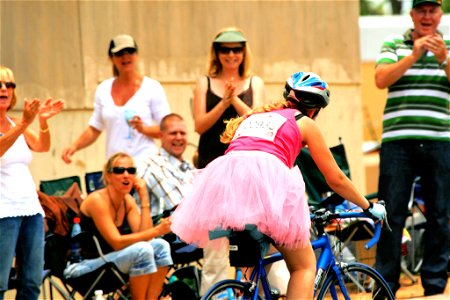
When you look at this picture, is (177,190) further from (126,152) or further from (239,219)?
(239,219)

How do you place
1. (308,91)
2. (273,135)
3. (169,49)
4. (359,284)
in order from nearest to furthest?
(273,135) → (308,91) → (359,284) → (169,49)

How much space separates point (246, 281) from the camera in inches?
296

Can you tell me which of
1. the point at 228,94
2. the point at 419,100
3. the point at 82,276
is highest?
the point at 228,94

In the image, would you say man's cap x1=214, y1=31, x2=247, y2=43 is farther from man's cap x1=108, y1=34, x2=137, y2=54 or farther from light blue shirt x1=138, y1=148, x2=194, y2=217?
light blue shirt x1=138, y1=148, x2=194, y2=217

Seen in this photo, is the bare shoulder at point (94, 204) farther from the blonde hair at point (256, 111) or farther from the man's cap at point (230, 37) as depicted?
the blonde hair at point (256, 111)

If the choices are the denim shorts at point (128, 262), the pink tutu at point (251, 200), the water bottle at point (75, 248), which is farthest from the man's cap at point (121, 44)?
the pink tutu at point (251, 200)

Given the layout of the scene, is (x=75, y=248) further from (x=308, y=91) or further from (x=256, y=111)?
(x=308, y=91)

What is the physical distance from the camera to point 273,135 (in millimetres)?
7418

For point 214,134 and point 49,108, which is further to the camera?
point 214,134

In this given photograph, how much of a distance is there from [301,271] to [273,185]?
1.84ft

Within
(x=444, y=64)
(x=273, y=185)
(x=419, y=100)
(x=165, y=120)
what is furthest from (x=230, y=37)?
(x=273, y=185)

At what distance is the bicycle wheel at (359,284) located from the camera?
26.0 ft

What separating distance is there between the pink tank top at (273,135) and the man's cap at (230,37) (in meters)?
2.50

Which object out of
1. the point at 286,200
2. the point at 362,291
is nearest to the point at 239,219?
the point at 286,200
